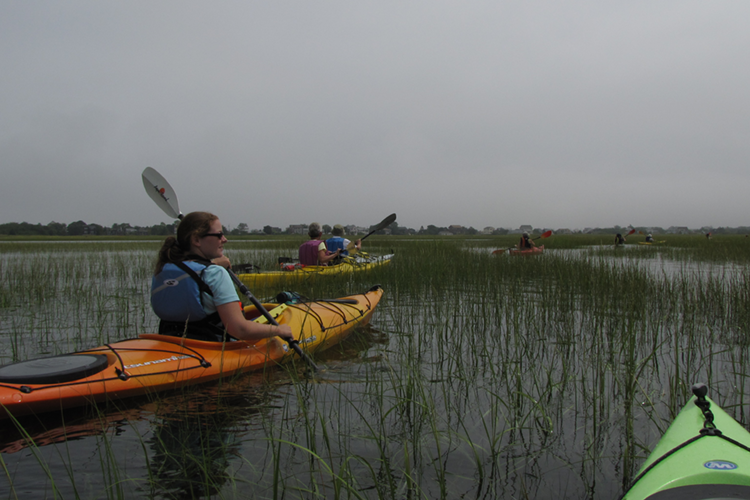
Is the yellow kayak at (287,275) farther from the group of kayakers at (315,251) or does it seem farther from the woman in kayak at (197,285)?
the woman in kayak at (197,285)

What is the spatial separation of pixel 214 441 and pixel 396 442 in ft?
3.34

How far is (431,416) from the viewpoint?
2141mm

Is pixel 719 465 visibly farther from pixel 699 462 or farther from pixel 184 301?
pixel 184 301

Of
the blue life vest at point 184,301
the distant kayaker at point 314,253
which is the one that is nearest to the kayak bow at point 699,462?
the blue life vest at point 184,301

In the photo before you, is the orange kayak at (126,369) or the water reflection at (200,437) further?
the orange kayak at (126,369)

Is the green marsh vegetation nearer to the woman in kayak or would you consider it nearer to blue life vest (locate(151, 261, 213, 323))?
the woman in kayak

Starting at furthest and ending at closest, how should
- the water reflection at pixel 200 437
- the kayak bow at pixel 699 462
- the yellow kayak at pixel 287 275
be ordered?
the yellow kayak at pixel 287 275
the water reflection at pixel 200 437
the kayak bow at pixel 699 462

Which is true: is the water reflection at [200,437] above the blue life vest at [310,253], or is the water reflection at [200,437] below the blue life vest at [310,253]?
below

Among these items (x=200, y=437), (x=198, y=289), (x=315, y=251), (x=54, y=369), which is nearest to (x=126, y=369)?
(x=54, y=369)

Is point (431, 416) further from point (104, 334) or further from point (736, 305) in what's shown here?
point (736, 305)

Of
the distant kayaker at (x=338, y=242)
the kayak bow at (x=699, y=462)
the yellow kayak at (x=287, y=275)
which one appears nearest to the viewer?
the kayak bow at (x=699, y=462)

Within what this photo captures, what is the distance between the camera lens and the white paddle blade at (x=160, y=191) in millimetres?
5070

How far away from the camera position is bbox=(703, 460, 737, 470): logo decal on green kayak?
4.84 feet

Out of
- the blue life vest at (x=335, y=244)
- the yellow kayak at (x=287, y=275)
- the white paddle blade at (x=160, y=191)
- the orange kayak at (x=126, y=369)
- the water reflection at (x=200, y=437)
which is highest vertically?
the white paddle blade at (x=160, y=191)
